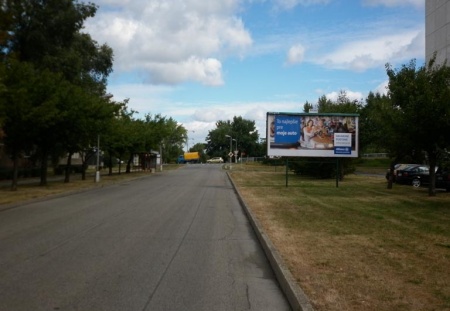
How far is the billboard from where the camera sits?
99.8 ft

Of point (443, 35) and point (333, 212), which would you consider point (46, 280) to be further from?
point (443, 35)

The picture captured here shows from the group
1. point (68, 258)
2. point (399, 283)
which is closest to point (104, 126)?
point (68, 258)

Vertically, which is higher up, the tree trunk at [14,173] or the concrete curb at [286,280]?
the tree trunk at [14,173]

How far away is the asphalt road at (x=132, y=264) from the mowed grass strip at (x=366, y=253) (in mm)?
613

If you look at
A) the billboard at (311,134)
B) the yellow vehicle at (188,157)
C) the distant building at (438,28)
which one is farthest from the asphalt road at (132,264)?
the yellow vehicle at (188,157)

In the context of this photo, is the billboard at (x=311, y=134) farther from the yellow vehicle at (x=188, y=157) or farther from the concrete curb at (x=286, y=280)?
the yellow vehicle at (x=188, y=157)

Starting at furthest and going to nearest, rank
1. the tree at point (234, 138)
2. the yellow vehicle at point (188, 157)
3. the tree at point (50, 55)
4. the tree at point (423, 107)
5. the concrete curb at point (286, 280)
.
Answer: the tree at point (234, 138), the yellow vehicle at point (188, 157), the tree at point (50, 55), the tree at point (423, 107), the concrete curb at point (286, 280)

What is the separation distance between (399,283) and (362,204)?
11.9 m

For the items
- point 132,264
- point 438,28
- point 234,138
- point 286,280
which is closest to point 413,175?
point 132,264

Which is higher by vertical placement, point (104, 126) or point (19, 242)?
point (104, 126)

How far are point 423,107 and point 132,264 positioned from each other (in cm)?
1592

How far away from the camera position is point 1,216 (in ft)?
49.8

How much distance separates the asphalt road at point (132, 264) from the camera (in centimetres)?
609

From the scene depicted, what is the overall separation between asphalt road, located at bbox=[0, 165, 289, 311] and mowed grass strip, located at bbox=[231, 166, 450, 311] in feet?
2.01
